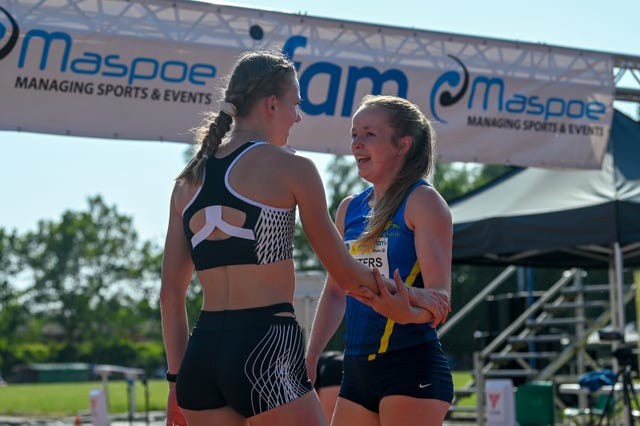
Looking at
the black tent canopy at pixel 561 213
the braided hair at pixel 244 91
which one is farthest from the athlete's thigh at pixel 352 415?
the black tent canopy at pixel 561 213

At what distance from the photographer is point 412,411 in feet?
12.1

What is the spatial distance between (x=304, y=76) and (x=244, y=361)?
6.63 m

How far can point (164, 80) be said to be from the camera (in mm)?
9023

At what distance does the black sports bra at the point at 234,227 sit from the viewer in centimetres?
308

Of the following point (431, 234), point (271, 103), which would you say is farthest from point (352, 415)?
point (271, 103)

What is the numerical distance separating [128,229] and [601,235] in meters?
101

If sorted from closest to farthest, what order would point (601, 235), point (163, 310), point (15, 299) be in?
point (163, 310), point (601, 235), point (15, 299)

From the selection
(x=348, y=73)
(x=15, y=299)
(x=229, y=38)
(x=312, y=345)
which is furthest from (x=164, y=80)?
(x=15, y=299)

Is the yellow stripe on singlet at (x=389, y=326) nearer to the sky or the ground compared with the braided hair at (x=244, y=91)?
nearer to the ground

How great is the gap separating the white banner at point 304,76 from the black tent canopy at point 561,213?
0.50m

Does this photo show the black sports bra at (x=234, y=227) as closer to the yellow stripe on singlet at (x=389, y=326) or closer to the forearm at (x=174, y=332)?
the forearm at (x=174, y=332)

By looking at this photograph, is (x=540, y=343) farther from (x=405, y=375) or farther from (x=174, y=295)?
(x=174, y=295)

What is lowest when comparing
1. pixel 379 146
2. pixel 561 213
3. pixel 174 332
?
pixel 174 332

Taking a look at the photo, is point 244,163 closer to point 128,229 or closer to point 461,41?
point 461,41
